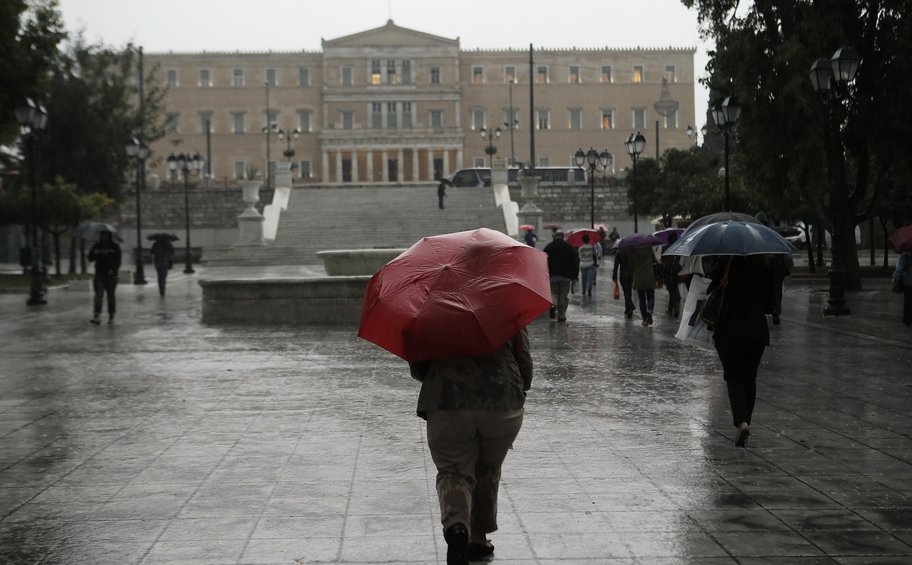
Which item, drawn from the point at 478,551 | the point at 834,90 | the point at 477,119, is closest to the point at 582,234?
the point at 834,90

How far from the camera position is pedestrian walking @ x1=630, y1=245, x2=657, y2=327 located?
53.1ft

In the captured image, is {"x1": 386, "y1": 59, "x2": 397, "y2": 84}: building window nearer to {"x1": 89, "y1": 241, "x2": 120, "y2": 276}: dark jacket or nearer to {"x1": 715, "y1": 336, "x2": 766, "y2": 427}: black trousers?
{"x1": 89, "y1": 241, "x2": 120, "y2": 276}: dark jacket

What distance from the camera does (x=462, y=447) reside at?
14.3 feet

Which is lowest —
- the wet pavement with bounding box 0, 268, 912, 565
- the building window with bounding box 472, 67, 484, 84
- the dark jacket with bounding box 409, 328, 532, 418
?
the wet pavement with bounding box 0, 268, 912, 565

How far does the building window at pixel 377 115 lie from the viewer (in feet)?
280

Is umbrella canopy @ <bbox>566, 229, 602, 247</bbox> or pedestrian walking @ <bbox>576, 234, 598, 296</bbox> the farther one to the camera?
umbrella canopy @ <bbox>566, 229, 602, 247</bbox>

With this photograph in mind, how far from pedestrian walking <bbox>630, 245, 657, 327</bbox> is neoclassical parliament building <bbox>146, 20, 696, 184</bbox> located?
67.6 m

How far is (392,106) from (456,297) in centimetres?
8253

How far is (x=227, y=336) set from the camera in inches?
595

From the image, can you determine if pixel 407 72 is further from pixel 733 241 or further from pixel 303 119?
pixel 733 241

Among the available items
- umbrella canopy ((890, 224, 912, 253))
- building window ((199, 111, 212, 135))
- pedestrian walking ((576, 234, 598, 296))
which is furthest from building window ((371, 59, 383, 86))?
umbrella canopy ((890, 224, 912, 253))

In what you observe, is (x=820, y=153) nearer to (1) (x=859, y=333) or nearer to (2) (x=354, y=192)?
(1) (x=859, y=333)

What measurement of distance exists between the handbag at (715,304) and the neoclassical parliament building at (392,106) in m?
76.5

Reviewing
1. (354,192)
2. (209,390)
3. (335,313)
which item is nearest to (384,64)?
(354,192)
